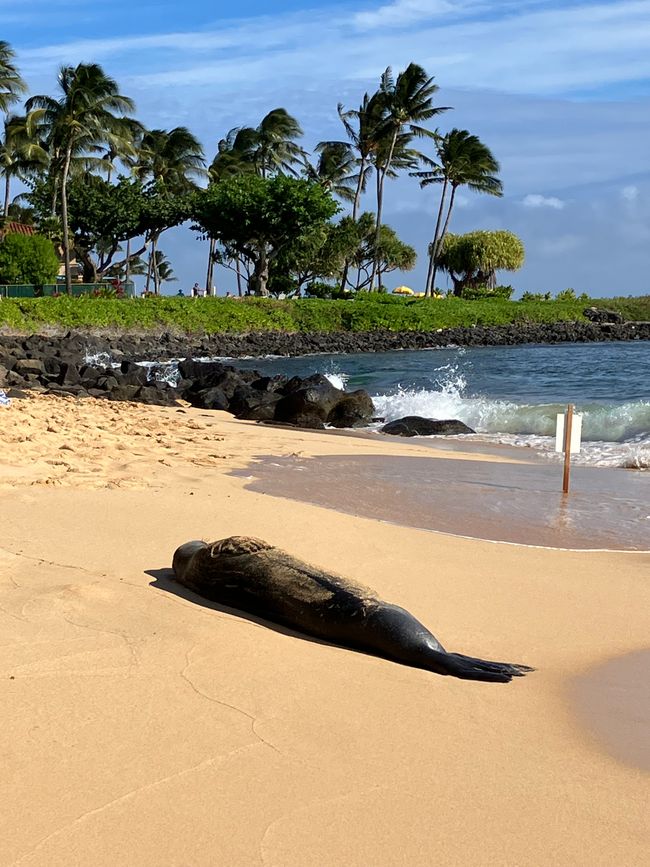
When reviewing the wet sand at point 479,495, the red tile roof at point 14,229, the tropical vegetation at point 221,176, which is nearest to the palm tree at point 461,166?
the tropical vegetation at point 221,176

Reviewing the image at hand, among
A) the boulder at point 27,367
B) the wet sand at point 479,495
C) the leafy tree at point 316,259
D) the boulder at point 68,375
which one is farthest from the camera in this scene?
the leafy tree at point 316,259

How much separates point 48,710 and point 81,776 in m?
0.54

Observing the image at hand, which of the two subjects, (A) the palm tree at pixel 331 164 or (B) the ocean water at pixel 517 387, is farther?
(A) the palm tree at pixel 331 164

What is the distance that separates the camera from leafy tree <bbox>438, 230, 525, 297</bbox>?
252ft

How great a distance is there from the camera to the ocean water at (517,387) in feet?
50.8

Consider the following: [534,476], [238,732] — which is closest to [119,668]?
[238,732]

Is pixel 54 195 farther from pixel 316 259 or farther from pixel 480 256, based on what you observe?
pixel 480 256

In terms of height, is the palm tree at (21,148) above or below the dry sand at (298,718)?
above

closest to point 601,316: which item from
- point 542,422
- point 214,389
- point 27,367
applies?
point 214,389

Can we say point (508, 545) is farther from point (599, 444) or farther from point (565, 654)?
point (599, 444)

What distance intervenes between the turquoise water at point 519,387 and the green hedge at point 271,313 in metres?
7.58

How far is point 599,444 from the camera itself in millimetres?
14422

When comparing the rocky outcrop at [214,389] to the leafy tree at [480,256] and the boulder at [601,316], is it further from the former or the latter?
the leafy tree at [480,256]

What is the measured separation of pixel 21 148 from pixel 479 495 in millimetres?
49237
